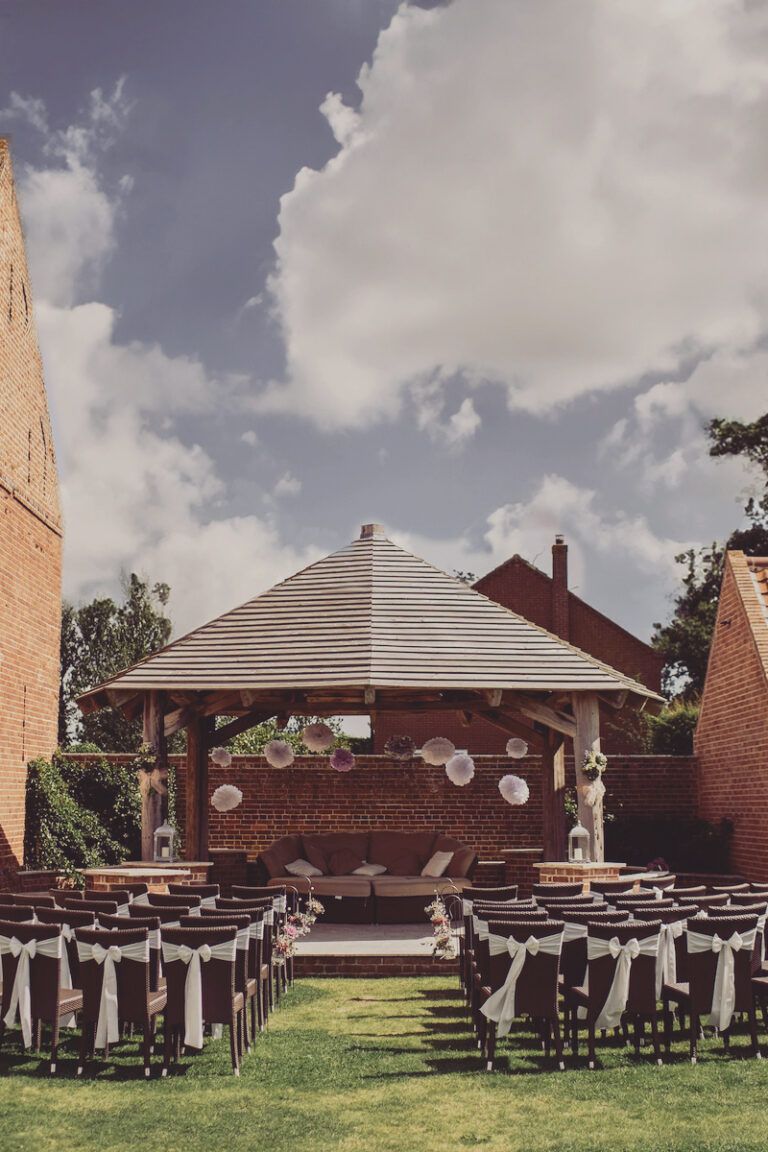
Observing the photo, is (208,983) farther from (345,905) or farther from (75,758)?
(75,758)

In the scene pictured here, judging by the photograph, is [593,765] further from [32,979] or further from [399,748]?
[32,979]

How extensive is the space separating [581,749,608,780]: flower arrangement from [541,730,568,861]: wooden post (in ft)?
5.90

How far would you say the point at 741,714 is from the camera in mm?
15273

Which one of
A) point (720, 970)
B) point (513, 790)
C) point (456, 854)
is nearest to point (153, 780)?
point (456, 854)

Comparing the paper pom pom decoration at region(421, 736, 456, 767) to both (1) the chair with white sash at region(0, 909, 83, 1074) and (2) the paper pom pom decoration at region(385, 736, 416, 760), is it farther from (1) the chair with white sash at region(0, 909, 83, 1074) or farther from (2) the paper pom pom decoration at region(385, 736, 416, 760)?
(1) the chair with white sash at region(0, 909, 83, 1074)

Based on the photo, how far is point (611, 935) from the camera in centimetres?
788

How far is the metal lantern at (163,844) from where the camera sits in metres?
13.6

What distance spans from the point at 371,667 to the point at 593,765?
291cm

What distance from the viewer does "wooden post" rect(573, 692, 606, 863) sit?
13281mm

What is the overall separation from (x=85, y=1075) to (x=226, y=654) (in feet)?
24.3

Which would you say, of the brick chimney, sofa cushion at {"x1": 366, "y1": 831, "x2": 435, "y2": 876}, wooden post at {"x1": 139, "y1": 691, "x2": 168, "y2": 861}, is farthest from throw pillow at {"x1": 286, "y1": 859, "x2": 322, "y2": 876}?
the brick chimney

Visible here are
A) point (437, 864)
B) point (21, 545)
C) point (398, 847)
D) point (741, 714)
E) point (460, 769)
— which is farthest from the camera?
point (398, 847)

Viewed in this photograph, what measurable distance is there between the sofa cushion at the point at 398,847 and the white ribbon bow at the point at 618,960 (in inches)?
352

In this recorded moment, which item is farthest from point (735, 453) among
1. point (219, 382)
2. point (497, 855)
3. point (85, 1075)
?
point (85, 1075)
